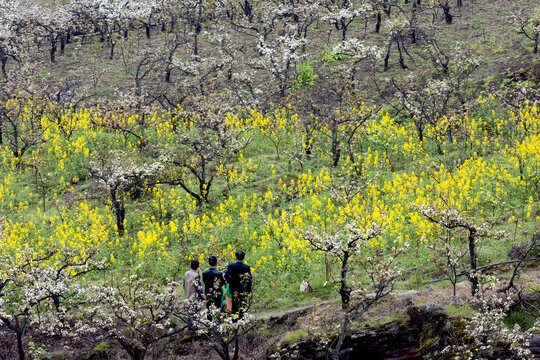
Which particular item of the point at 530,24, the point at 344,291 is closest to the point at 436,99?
the point at 530,24

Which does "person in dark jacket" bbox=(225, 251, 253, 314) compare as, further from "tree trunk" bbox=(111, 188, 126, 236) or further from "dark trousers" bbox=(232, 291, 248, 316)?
"tree trunk" bbox=(111, 188, 126, 236)

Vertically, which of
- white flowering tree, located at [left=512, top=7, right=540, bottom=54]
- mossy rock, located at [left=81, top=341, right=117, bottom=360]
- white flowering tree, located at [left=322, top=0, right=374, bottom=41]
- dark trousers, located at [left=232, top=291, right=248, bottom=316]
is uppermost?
white flowering tree, located at [left=322, top=0, right=374, bottom=41]

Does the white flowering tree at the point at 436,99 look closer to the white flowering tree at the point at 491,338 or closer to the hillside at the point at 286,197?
the hillside at the point at 286,197

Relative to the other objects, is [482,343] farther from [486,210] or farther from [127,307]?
[486,210]

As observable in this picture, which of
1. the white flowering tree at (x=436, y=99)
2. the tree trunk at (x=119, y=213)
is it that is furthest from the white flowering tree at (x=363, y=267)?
the white flowering tree at (x=436, y=99)

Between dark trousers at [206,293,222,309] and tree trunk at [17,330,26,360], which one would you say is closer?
dark trousers at [206,293,222,309]

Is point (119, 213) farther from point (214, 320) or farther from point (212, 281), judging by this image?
point (214, 320)

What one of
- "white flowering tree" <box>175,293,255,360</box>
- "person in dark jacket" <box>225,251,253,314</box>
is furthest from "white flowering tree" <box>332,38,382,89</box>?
"white flowering tree" <box>175,293,255,360</box>

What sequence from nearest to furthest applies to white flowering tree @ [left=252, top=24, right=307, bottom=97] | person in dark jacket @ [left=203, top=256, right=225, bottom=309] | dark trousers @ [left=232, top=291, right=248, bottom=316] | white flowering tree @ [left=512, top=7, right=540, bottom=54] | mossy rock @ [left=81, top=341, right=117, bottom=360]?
person in dark jacket @ [left=203, top=256, right=225, bottom=309]
dark trousers @ [left=232, top=291, right=248, bottom=316]
mossy rock @ [left=81, top=341, right=117, bottom=360]
white flowering tree @ [left=512, top=7, right=540, bottom=54]
white flowering tree @ [left=252, top=24, right=307, bottom=97]

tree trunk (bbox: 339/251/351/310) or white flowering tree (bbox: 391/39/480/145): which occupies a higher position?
white flowering tree (bbox: 391/39/480/145)

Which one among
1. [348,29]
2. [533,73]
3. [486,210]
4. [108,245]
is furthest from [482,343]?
[348,29]

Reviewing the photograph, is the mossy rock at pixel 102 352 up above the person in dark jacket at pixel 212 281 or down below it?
below

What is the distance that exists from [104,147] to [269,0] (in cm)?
2291

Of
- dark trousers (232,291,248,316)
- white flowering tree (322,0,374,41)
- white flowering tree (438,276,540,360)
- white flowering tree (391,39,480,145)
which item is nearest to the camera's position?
white flowering tree (438,276,540,360)
